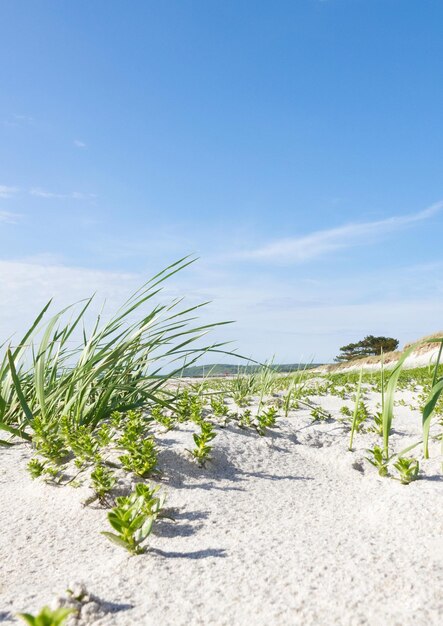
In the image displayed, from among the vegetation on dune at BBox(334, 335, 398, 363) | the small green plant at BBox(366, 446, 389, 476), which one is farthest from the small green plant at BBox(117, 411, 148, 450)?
the vegetation on dune at BBox(334, 335, 398, 363)

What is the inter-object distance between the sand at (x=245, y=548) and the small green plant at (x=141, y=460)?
0.13 m

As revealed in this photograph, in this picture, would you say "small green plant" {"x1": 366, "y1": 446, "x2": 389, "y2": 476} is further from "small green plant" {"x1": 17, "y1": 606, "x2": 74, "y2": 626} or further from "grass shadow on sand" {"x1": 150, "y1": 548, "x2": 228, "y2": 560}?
"small green plant" {"x1": 17, "y1": 606, "x2": 74, "y2": 626}

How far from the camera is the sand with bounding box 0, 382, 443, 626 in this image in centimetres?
158

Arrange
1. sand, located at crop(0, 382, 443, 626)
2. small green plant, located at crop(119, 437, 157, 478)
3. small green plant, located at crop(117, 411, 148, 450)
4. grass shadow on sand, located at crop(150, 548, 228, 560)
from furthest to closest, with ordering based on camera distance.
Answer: small green plant, located at crop(117, 411, 148, 450) → small green plant, located at crop(119, 437, 157, 478) → grass shadow on sand, located at crop(150, 548, 228, 560) → sand, located at crop(0, 382, 443, 626)

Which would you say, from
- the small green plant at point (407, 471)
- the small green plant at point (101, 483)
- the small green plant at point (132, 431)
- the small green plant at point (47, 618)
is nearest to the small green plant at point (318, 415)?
the small green plant at point (132, 431)

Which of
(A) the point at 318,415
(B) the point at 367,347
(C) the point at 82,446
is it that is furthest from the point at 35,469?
(B) the point at 367,347

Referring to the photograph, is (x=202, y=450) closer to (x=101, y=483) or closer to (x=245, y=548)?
(x=101, y=483)

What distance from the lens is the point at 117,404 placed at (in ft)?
13.7

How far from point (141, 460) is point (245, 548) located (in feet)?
3.20

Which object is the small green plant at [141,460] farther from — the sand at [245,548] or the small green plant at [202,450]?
the small green plant at [202,450]

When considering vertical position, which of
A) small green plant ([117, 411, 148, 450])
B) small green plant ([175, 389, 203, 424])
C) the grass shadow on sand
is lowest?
the grass shadow on sand

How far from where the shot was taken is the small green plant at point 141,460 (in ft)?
9.16

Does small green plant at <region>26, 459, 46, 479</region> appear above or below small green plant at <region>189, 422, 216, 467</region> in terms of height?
below

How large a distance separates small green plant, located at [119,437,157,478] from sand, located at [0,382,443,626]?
0.43 feet
